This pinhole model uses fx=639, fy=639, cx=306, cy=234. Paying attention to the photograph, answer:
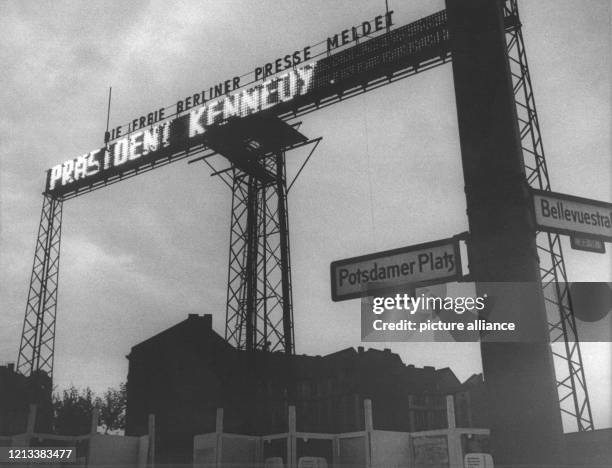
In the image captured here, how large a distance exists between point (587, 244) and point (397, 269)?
1.11 meters

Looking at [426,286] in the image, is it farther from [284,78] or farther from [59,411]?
[59,411]

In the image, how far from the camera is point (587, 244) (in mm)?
3729

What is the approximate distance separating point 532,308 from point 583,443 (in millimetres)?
882

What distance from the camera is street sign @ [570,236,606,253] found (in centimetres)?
369

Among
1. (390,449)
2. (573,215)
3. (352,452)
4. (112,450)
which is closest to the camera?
(573,215)

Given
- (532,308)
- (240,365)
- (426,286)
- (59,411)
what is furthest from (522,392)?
(59,411)

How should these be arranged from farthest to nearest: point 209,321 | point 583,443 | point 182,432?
point 209,321
point 182,432
point 583,443

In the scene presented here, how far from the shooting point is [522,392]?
2.92 m

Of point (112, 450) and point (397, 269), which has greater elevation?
point (397, 269)

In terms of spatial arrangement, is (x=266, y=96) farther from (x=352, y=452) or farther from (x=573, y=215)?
(x=573, y=215)

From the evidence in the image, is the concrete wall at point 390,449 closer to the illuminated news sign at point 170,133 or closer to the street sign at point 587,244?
the street sign at point 587,244

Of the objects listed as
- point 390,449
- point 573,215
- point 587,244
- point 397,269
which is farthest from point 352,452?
point 573,215

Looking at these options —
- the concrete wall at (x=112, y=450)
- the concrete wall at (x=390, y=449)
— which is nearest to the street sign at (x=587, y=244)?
the concrete wall at (x=390, y=449)

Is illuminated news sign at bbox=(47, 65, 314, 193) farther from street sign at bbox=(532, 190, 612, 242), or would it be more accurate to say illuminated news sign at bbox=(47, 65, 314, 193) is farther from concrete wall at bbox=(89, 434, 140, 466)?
street sign at bbox=(532, 190, 612, 242)
